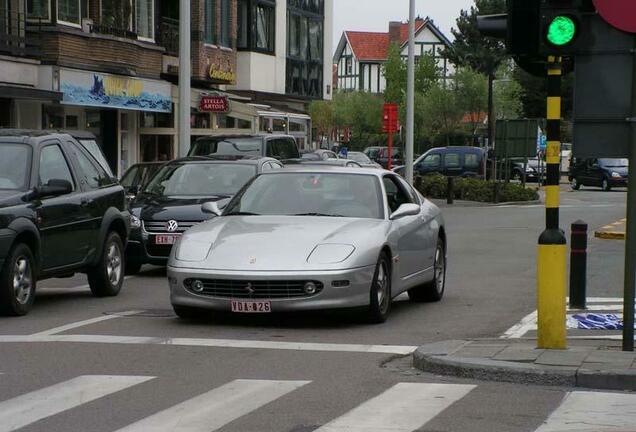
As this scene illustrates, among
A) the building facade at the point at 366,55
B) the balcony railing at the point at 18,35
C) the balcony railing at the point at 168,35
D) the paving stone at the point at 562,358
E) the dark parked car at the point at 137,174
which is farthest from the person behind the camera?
the building facade at the point at 366,55

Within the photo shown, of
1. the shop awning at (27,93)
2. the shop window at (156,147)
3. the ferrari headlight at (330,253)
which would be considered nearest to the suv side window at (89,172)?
the ferrari headlight at (330,253)

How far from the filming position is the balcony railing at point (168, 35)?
40.7 m

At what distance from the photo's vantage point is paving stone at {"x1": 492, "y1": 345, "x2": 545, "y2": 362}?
9.31 meters

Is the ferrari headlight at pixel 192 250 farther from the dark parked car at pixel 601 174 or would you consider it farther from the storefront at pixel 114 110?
the dark parked car at pixel 601 174

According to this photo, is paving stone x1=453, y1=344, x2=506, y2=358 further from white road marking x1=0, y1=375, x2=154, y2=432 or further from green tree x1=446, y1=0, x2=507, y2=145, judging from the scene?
green tree x1=446, y1=0, x2=507, y2=145

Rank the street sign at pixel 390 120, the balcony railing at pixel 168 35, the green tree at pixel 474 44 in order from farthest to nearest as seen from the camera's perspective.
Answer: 1. the green tree at pixel 474 44
2. the street sign at pixel 390 120
3. the balcony railing at pixel 168 35

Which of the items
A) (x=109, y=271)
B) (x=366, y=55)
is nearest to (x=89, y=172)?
(x=109, y=271)

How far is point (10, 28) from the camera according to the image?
3041 cm

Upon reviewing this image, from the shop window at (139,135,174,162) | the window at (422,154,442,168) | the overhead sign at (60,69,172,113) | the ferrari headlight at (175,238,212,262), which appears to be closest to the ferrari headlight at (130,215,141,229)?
the ferrari headlight at (175,238,212,262)

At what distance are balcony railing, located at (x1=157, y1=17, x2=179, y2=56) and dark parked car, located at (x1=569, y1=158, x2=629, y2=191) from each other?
23.0 m

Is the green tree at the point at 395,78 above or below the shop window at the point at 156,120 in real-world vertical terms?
above

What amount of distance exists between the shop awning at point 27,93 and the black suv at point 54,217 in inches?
556

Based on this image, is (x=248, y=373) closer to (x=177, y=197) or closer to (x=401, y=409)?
(x=401, y=409)

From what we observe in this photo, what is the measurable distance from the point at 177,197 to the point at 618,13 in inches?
369
